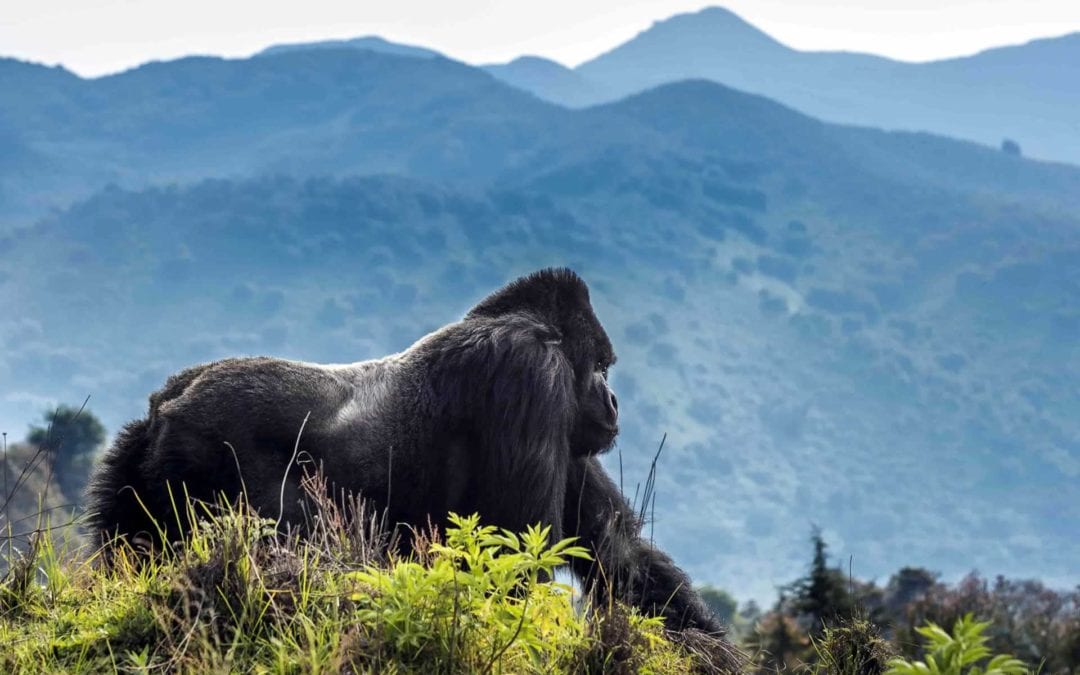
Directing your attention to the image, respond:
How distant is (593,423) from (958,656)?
175 inches

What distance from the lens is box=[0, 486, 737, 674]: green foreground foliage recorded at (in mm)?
3824

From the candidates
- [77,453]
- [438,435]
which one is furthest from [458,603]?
[77,453]

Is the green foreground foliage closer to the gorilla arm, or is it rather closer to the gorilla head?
the gorilla arm

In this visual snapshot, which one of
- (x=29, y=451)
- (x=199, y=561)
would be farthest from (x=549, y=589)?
(x=29, y=451)

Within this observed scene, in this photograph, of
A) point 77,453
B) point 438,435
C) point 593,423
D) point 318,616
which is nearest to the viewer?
point 318,616

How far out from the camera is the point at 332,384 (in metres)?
6.50

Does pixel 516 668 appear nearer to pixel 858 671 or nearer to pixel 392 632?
pixel 392 632

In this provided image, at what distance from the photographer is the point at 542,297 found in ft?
24.9

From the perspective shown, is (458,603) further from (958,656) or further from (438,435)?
(438,435)

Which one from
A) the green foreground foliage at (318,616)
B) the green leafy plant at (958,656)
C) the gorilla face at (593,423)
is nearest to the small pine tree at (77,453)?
the gorilla face at (593,423)

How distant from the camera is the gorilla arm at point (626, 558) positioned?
7.12 meters

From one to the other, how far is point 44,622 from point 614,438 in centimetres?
383

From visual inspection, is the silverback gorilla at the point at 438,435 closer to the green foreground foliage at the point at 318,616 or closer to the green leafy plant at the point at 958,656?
the green foreground foliage at the point at 318,616

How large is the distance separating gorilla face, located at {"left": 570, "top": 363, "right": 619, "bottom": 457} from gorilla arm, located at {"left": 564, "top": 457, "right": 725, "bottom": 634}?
4.1 inches
